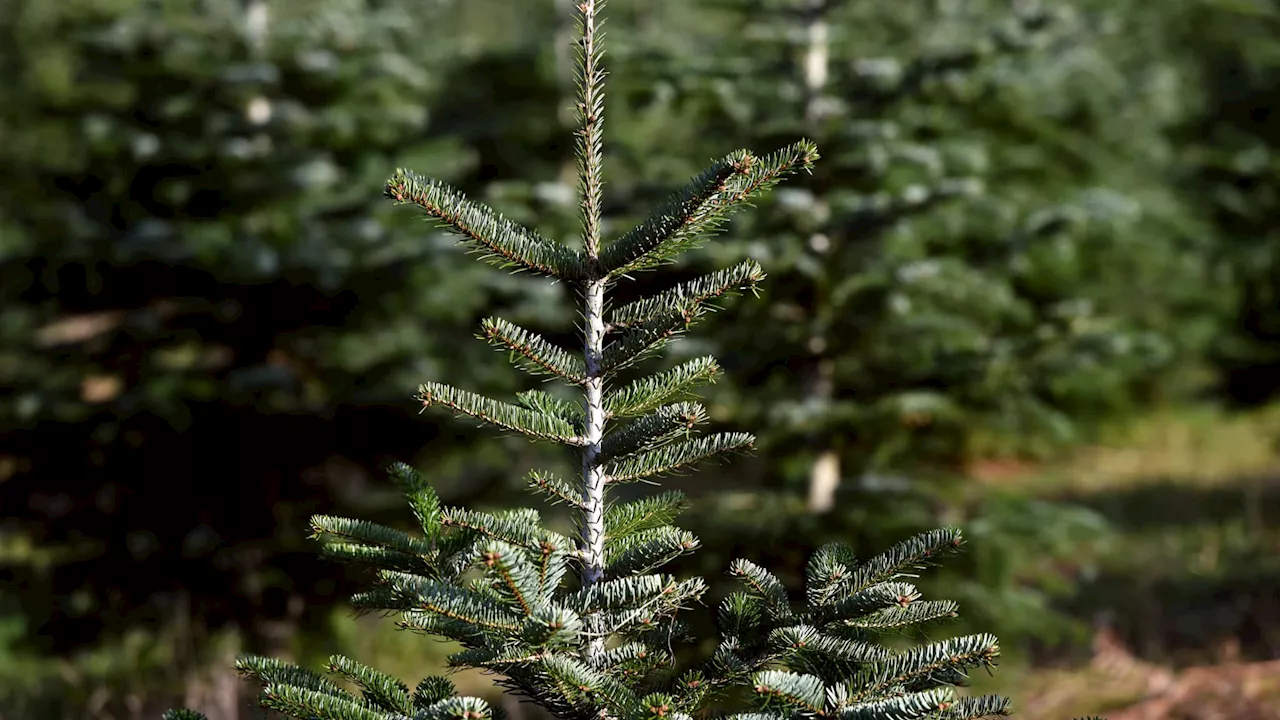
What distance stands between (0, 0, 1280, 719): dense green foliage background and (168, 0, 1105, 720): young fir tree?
124 inches

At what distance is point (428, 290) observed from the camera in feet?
24.2

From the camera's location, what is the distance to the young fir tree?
186cm

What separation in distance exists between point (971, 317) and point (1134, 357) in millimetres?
6607

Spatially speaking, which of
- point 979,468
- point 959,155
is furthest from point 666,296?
point 979,468

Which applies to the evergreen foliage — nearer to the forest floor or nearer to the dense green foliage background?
the dense green foliage background

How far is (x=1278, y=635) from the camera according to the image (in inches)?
251

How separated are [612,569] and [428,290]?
5502 millimetres

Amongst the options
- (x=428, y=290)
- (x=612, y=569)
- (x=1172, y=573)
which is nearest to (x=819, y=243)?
(x=428, y=290)

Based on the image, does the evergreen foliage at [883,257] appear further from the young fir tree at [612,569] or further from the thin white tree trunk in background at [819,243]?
the young fir tree at [612,569]

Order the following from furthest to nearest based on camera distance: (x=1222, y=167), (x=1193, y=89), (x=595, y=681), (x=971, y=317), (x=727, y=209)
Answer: (x=1193, y=89), (x=1222, y=167), (x=971, y=317), (x=727, y=209), (x=595, y=681)

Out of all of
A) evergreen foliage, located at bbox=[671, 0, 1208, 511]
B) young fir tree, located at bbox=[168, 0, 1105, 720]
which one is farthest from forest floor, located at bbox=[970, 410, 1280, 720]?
young fir tree, located at bbox=[168, 0, 1105, 720]

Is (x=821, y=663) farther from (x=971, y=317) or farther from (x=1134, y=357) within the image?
→ (x=1134, y=357)

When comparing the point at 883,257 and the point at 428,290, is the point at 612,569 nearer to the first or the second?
the point at 883,257

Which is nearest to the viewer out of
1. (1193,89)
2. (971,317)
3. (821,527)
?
(821,527)
